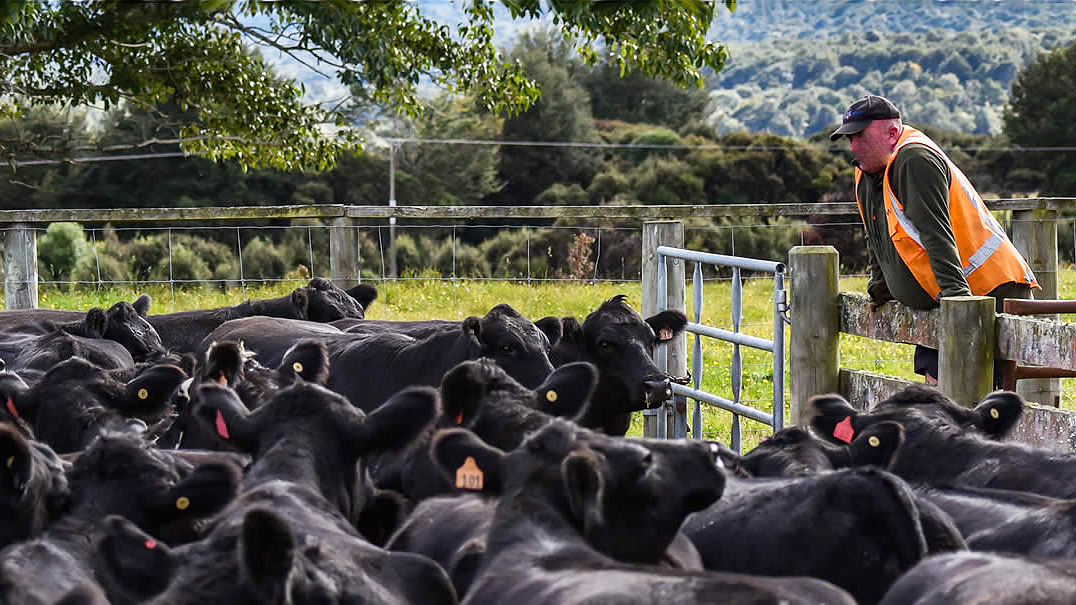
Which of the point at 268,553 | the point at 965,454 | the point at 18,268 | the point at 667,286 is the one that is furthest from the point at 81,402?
the point at 18,268

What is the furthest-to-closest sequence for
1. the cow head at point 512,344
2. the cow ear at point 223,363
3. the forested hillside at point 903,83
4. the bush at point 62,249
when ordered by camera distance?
the forested hillside at point 903,83, the bush at point 62,249, the cow head at point 512,344, the cow ear at point 223,363

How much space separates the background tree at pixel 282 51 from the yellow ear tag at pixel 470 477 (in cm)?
634

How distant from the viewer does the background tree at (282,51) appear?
400 inches

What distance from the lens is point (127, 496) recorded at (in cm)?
323

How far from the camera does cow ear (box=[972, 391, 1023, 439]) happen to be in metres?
4.30

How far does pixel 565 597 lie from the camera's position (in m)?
2.48

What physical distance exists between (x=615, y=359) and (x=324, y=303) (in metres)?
3.30

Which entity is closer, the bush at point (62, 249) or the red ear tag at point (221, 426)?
the red ear tag at point (221, 426)

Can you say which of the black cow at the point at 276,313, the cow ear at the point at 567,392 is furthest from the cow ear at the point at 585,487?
the black cow at the point at 276,313

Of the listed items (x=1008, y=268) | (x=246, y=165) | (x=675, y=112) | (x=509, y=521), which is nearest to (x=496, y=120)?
(x=675, y=112)

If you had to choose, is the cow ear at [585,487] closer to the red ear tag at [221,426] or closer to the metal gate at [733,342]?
the red ear tag at [221,426]

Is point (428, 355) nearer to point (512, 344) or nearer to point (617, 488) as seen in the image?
point (512, 344)

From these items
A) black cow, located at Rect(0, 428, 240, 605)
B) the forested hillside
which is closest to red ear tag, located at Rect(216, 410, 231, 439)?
black cow, located at Rect(0, 428, 240, 605)

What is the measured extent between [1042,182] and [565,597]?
39.8 metres
